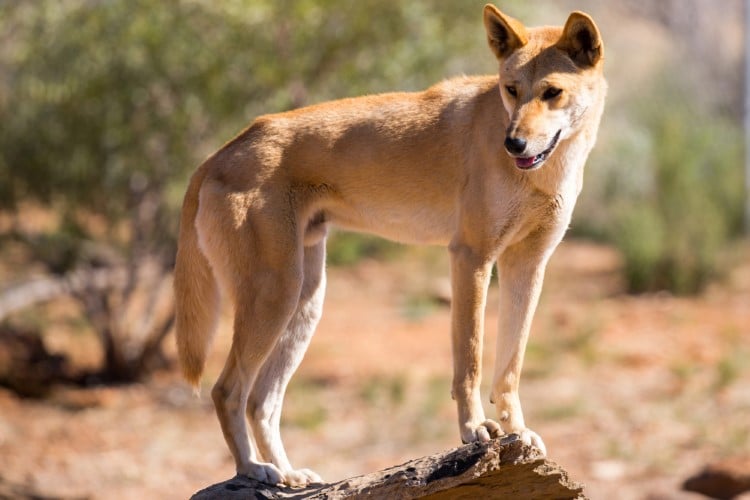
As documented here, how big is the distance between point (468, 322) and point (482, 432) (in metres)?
0.55

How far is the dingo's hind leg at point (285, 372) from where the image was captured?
514 cm

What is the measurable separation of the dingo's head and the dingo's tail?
5.19 feet

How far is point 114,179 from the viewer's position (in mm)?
10648

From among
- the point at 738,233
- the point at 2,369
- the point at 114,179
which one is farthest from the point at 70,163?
the point at 738,233

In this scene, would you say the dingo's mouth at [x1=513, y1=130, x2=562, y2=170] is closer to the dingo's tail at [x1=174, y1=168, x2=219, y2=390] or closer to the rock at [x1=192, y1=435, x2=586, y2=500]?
the rock at [x1=192, y1=435, x2=586, y2=500]

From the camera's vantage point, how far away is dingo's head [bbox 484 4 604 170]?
456cm

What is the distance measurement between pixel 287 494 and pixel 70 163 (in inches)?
261

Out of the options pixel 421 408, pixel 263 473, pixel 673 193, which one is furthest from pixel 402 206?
pixel 673 193

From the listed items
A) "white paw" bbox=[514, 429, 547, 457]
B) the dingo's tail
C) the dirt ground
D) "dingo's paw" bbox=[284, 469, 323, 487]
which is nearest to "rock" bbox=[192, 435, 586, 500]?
"white paw" bbox=[514, 429, 547, 457]

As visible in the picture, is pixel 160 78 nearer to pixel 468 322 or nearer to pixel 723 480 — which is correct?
pixel 723 480

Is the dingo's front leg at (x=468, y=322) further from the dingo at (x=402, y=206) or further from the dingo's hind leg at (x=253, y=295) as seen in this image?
the dingo's hind leg at (x=253, y=295)

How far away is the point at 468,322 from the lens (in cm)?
485

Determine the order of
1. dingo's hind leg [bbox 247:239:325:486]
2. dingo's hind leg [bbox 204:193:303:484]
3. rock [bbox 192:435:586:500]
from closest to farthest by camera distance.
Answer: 1. rock [bbox 192:435:586:500]
2. dingo's hind leg [bbox 204:193:303:484]
3. dingo's hind leg [bbox 247:239:325:486]

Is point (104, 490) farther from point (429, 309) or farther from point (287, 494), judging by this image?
point (429, 309)
